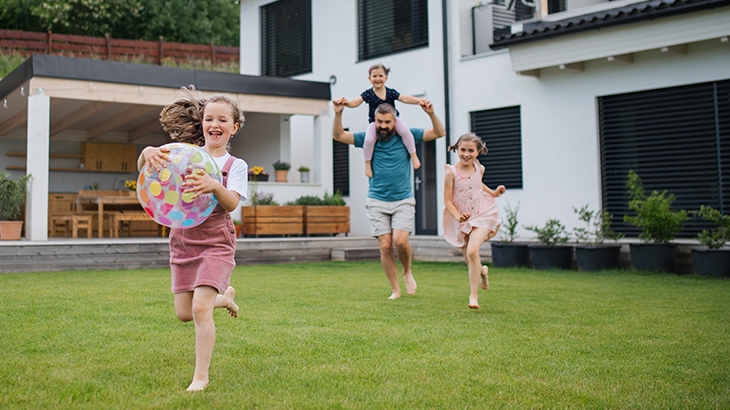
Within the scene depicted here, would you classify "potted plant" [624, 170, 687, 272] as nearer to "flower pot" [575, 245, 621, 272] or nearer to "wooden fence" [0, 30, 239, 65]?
"flower pot" [575, 245, 621, 272]

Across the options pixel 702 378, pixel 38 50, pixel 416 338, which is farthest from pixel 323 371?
pixel 38 50

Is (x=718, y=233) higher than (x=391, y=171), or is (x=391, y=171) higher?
(x=391, y=171)

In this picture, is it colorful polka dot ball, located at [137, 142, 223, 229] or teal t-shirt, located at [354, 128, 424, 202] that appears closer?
colorful polka dot ball, located at [137, 142, 223, 229]

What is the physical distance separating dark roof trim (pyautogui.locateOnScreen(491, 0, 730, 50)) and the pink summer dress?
926cm

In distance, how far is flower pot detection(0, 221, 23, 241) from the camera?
12.1 metres

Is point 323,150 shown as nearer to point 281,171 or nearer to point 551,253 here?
point 281,171

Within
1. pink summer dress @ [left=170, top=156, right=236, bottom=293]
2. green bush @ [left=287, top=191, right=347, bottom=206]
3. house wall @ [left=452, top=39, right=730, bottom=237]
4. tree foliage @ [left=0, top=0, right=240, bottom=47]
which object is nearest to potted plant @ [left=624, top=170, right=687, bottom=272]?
house wall @ [left=452, top=39, right=730, bottom=237]

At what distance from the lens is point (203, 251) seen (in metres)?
3.69

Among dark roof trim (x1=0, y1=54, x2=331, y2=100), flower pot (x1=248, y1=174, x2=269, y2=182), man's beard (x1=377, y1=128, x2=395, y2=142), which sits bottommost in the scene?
man's beard (x1=377, y1=128, x2=395, y2=142)

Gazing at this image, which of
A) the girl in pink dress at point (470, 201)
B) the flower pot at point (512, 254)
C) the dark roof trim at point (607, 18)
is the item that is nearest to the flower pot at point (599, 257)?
the flower pot at point (512, 254)

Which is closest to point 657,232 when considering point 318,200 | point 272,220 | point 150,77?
→ point 318,200

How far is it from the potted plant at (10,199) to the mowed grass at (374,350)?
A: 453cm

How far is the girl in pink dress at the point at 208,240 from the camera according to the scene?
346 centimetres

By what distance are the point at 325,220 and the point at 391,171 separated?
7697mm
